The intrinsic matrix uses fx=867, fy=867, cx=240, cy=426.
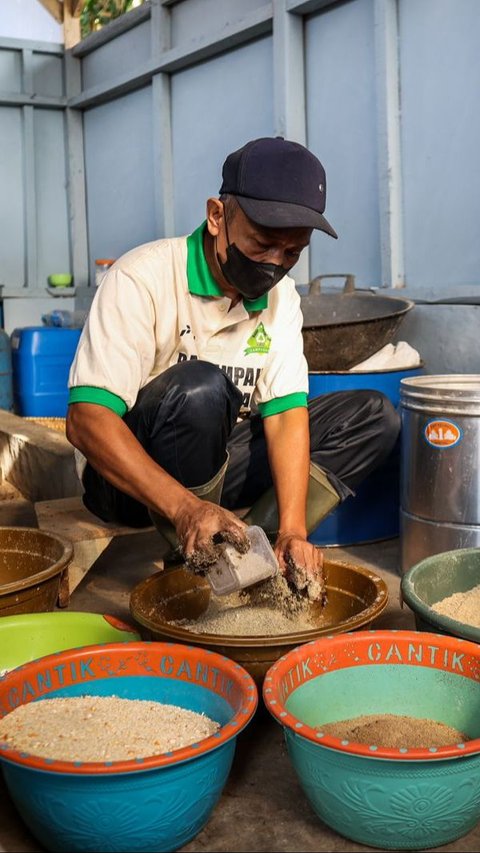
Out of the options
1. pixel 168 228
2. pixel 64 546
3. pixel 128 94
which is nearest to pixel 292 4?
pixel 168 228

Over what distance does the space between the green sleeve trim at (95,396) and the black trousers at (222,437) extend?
14 centimetres

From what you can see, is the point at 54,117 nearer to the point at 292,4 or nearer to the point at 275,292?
the point at 292,4

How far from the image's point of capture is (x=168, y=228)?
6.65 meters

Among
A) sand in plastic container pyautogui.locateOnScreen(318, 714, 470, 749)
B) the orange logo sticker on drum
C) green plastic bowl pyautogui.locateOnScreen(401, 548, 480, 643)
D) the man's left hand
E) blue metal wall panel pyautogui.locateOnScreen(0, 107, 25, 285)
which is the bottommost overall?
sand in plastic container pyautogui.locateOnScreen(318, 714, 470, 749)

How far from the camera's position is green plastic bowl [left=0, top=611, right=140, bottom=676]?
1951 millimetres

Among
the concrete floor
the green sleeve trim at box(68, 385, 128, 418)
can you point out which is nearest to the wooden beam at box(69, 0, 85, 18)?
the green sleeve trim at box(68, 385, 128, 418)

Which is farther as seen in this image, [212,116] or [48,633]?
[212,116]

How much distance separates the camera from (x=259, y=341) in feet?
7.72

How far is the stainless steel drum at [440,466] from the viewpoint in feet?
8.54

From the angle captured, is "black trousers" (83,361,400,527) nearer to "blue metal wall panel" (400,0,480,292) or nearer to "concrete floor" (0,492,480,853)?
"concrete floor" (0,492,480,853)

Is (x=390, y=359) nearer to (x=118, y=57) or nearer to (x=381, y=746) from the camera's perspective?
(x=381, y=746)

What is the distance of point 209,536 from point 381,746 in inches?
19.8

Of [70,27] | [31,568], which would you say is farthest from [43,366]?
[31,568]

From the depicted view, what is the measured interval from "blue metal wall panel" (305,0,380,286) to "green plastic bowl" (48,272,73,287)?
3.79 meters
